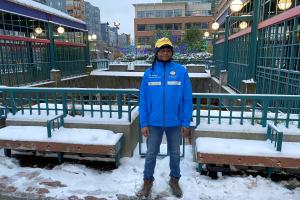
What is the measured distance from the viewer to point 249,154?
388 cm

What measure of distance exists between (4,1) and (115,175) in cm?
1271

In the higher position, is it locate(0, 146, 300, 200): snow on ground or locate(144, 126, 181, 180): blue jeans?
locate(144, 126, 181, 180): blue jeans

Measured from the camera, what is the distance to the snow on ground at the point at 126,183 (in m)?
3.65

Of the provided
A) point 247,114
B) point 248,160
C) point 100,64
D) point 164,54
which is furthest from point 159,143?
point 100,64

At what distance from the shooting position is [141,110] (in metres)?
3.57

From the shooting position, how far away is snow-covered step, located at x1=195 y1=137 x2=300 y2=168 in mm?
3803

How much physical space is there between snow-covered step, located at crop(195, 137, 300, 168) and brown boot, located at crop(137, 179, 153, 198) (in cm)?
→ 87

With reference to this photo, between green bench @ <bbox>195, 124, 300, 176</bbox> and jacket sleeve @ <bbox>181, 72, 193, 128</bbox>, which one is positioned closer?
jacket sleeve @ <bbox>181, 72, 193, 128</bbox>

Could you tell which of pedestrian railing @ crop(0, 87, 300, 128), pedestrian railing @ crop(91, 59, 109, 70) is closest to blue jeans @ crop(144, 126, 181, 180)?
pedestrian railing @ crop(0, 87, 300, 128)

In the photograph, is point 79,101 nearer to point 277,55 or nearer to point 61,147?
point 61,147

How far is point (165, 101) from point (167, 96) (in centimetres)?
7

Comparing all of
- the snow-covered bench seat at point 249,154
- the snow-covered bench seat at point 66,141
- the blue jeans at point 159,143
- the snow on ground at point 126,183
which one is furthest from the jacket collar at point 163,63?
the snow on ground at point 126,183

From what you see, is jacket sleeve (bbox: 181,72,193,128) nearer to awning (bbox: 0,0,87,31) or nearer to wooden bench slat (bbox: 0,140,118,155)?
wooden bench slat (bbox: 0,140,118,155)

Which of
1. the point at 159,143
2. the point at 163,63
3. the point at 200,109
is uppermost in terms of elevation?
the point at 163,63
